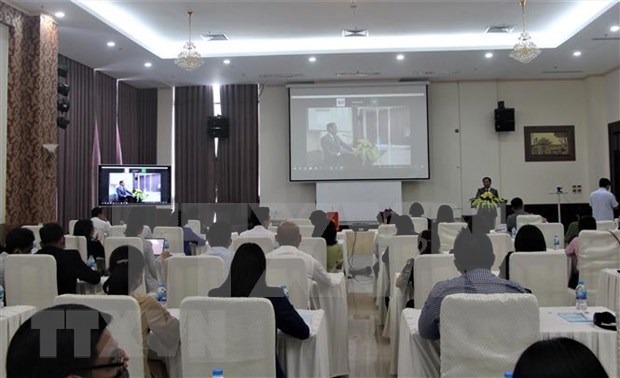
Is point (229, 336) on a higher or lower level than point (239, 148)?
lower

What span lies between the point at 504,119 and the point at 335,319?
10.1m

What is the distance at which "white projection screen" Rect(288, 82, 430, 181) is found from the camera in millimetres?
12172

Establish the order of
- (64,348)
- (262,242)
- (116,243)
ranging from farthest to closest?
(116,243)
(262,242)
(64,348)

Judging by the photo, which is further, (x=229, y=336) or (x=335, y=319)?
(x=335, y=319)

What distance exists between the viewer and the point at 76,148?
10.5m

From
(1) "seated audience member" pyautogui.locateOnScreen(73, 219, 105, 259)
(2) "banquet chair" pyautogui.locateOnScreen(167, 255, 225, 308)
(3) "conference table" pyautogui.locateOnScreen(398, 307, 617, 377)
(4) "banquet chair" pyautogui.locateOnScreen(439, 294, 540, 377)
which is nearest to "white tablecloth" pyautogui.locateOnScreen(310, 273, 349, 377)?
(2) "banquet chair" pyautogui.locateOnScreen(167, 255, 225, 308)

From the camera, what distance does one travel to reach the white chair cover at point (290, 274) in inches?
133

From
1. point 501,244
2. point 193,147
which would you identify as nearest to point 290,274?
point 501,244

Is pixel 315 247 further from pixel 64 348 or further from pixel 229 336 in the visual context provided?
pixel 64 348

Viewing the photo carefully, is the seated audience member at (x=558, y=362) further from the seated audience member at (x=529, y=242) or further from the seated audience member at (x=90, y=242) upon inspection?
the seated audience member at (x=90, y=242)

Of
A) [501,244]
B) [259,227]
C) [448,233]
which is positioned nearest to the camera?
[501,244]

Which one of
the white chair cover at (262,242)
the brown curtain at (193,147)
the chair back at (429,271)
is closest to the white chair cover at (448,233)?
the white chair cover at (262,242)

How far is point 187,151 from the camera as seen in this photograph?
42.9 ft

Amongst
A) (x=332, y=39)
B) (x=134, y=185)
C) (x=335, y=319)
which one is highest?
(x=332, y=39)
